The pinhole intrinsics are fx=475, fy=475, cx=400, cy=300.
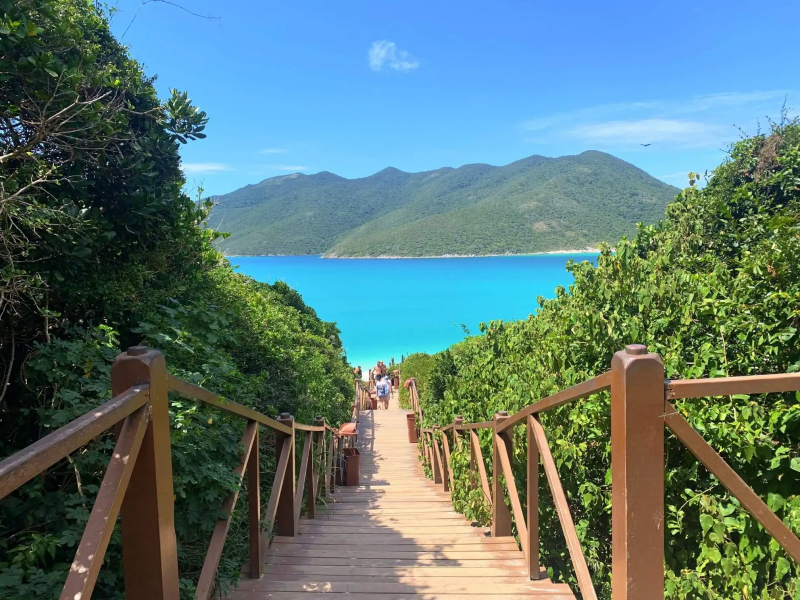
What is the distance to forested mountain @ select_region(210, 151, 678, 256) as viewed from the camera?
90.9m

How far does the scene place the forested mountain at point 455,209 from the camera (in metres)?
90.9

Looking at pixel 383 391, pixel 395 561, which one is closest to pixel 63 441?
pixel 395 561

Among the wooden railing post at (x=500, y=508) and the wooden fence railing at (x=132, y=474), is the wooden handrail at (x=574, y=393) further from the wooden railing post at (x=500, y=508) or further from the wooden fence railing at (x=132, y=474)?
the wooden fence railing at (x=132, y=474)

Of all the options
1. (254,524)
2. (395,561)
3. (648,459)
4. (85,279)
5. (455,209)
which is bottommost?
(395,561)

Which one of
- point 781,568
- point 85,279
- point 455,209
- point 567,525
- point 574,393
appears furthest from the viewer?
point 455,209

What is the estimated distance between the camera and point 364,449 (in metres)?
10.0

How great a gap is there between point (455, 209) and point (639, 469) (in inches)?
4969

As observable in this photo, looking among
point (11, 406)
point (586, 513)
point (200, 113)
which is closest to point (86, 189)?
point (200, 113)

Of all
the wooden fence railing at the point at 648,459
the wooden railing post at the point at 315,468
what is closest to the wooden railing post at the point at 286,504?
the wooden railing post at the point at 315,468

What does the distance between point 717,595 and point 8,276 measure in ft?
11.5

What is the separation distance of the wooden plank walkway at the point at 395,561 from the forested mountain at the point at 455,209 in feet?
196

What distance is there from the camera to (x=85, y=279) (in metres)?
2.99

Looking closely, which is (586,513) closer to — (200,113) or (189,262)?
(189,262)

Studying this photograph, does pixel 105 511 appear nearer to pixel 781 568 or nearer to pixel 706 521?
pixel 706 521
